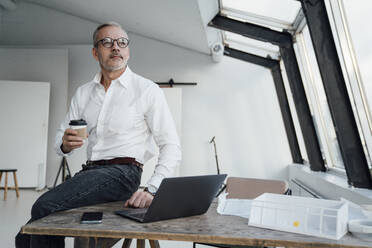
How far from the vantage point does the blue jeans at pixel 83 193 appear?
4.15 ft

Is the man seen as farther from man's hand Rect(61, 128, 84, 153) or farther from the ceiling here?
the ceiling

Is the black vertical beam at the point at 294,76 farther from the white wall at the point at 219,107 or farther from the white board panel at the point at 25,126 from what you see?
the white board panel at the point at 25,126

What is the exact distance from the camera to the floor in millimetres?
3470

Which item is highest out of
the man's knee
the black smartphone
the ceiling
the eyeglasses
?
the ceiling

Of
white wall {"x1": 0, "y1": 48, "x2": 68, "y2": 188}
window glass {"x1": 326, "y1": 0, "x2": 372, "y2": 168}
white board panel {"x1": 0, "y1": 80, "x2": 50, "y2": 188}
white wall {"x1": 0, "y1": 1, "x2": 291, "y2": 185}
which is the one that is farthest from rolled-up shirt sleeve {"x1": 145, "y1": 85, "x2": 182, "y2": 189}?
white wall {"x1": 0, "y1": 48, "x2": 68, "y2": 188}

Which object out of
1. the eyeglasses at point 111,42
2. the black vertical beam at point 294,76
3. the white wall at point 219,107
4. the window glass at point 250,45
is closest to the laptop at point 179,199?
the eyeglasses at point 111,42

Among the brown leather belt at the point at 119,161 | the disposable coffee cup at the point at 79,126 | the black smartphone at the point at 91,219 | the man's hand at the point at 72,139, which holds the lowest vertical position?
the black smartphone at the point at 91,219

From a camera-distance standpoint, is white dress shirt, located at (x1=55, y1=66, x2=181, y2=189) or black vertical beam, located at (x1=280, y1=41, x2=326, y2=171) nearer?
white dress shirt, located at (x1=55, y1=66, x2=181, y2=189)

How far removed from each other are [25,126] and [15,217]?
289 centimetres

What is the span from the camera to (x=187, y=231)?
1020 millimetres

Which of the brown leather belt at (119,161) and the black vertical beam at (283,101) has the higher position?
the black vertical beam at (283,101)

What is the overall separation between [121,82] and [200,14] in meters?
3.36

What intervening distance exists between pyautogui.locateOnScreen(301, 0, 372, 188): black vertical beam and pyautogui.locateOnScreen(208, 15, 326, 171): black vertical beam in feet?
5.17

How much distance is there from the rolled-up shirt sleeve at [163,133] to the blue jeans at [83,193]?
0.53 ft
